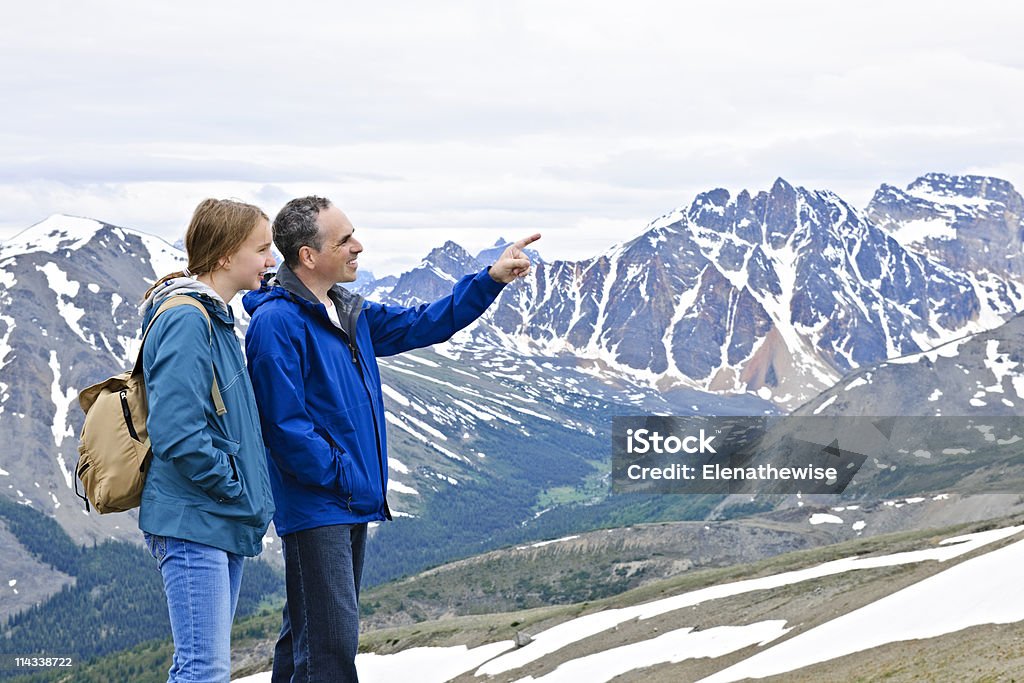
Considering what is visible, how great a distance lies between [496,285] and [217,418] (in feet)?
12.8

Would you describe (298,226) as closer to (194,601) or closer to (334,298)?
(334,298)

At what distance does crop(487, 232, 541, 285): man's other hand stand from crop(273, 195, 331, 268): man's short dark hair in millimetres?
2022

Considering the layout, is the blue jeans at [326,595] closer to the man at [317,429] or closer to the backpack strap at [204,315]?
the man at [317,429]

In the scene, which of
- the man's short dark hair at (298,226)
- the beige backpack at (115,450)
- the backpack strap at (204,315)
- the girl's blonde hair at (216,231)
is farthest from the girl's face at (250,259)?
the beige backpack at (115,450)

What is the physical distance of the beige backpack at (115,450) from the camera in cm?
884

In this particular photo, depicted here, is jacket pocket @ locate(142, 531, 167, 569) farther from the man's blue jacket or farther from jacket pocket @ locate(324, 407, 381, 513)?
A: jacket pocket @ locate(324, 407, 381, 513)

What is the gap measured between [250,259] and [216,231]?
0.38 metres

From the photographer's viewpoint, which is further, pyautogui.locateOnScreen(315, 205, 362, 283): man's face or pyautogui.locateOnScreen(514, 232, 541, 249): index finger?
pyautogui.locateOnScreen(514, 232, 541, 249): index finger

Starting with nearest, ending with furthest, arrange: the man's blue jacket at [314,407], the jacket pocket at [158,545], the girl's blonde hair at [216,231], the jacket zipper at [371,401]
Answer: the jacket pocket at [158,545]
the girl's blonde hair at [216,231]
the man's blue jacket at [314,407]
the jacket zipper at [371,401]

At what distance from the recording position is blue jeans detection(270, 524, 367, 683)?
34.1 feet

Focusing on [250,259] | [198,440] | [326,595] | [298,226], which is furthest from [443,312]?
[198,440]

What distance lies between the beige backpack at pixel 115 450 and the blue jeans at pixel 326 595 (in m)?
1.92

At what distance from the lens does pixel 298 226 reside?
420 inches

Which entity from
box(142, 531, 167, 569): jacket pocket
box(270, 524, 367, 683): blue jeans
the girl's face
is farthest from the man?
box(142, 531, 167, 569): jacket pocket
